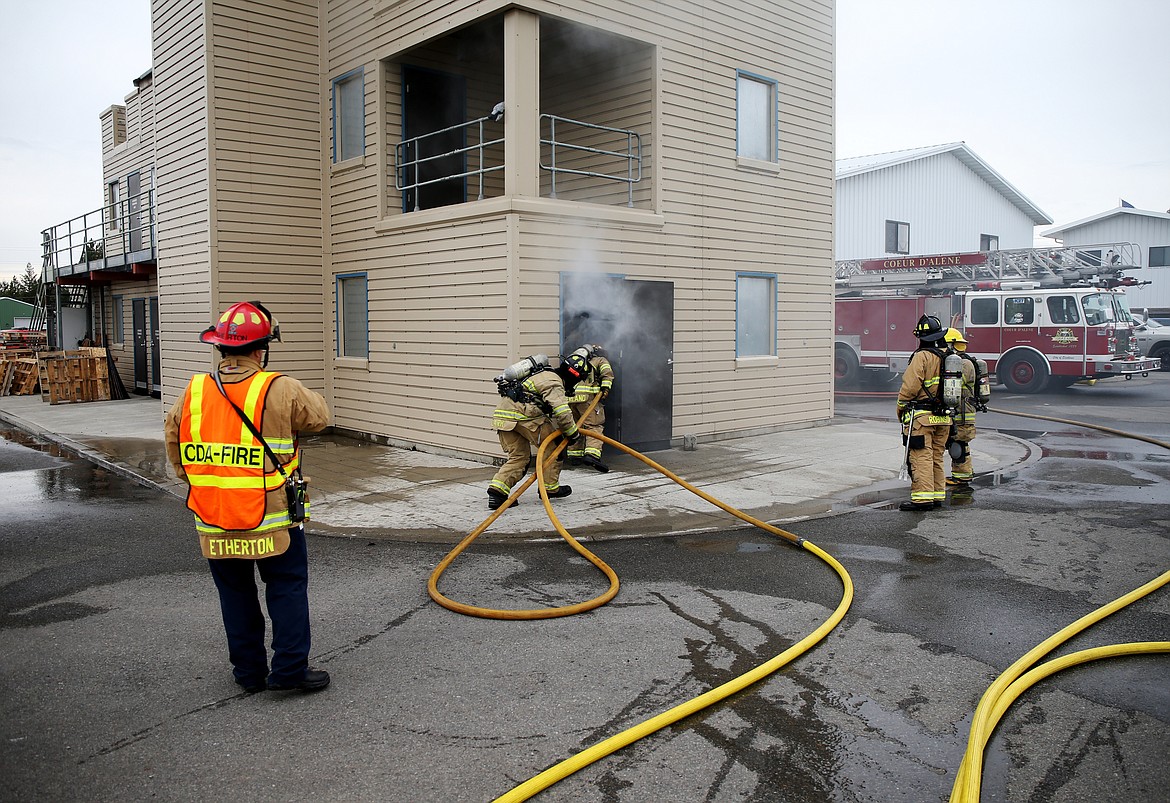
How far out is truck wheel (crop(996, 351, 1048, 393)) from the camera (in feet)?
66.3

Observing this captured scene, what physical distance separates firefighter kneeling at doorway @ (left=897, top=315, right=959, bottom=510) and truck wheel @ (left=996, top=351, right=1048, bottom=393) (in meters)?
13.4

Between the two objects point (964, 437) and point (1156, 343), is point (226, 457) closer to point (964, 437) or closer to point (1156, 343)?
point (964, 437)

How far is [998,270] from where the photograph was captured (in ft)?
68.8

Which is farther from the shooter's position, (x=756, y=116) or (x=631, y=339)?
(x=756, y=116)

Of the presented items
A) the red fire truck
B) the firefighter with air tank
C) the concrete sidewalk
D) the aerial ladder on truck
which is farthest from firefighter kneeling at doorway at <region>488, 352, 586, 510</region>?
the aerial ladder on truck

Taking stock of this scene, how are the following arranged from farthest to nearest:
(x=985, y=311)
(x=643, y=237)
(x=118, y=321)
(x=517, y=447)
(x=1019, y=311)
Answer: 1. (x=118, y=321)
2. (x=985, y=311)
3. (x=1019, y=311)
4. (x=643, y=237)
5. (x=517, y=447)

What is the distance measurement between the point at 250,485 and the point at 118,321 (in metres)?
20.4

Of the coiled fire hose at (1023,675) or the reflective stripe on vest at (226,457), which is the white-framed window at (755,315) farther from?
the reflective stripe on vest at (226,457)

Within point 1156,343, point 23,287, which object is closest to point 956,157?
point 1156,343

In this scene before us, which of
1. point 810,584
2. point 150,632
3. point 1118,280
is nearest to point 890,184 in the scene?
point 1118,280

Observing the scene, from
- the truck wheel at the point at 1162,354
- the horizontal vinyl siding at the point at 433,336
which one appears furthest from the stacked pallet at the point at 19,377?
Result: the truck wheel at the point at 1162,354

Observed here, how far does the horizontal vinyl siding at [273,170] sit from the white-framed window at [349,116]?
1.45 ft

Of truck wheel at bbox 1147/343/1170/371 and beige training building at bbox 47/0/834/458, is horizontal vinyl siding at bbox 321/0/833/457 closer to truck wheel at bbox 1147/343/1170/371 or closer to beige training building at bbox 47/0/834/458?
beige training building at bbox 47/0/834/458

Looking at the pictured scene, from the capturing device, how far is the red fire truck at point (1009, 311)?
1958cm
